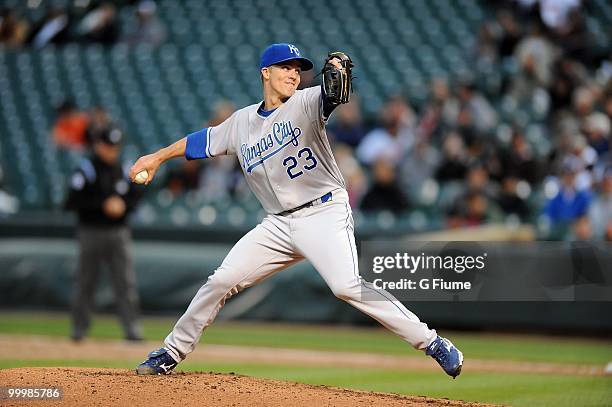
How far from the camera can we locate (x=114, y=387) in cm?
532

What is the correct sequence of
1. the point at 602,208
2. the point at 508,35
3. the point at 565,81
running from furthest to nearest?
1. the point at 508,35
2. the point at 565,81
3. the point at 602,208

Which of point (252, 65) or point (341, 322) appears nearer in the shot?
point (341, 322)

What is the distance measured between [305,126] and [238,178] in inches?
296

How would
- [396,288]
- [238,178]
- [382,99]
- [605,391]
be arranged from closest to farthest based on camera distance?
[396,288] < [605,391] < [238,178] < [382,99]

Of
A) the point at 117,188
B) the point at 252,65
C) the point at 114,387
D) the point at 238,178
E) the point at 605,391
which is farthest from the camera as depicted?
the point at 252,65

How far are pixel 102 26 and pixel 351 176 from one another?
7.52m

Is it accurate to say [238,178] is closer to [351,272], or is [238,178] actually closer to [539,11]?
[539,11]

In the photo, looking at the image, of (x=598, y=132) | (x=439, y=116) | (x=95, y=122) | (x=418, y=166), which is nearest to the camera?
(x=598, y=132)

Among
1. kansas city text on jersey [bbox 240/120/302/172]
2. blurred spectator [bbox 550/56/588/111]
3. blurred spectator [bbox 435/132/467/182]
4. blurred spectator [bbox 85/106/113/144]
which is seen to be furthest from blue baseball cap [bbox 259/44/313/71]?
blurred spectator [bbox 550/56/588/111]

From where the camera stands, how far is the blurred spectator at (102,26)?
57.3 ft

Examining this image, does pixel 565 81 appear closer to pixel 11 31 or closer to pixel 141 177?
pixel 141 177

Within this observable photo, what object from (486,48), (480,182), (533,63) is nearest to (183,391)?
(480,182)

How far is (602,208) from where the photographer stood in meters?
10.0

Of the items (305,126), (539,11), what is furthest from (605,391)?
(539,11)
